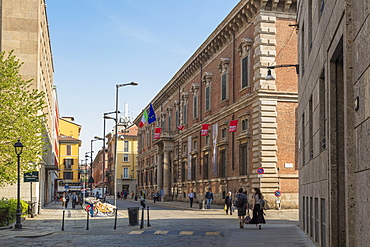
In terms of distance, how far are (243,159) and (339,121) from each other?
31312 millimetres

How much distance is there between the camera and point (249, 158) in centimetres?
4119

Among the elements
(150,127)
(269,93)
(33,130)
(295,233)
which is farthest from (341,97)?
(150,127)

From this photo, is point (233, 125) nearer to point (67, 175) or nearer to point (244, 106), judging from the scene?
point (244, 106)

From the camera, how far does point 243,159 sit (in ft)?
141

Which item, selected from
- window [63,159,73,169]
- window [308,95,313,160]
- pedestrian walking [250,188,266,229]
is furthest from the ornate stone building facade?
window [63,159,73,169]

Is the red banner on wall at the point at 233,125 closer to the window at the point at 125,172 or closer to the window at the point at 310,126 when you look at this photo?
the window at the point at 310,126

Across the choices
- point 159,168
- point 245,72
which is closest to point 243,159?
point 245,72

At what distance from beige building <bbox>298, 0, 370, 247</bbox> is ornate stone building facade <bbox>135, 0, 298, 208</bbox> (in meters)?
20.1

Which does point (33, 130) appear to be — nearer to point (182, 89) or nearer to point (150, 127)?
point (182, 89)

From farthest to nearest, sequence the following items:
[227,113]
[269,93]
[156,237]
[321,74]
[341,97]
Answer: [227,113], [269,93], [156,237], [321,74], [341,97]

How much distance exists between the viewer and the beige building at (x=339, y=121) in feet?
25.8

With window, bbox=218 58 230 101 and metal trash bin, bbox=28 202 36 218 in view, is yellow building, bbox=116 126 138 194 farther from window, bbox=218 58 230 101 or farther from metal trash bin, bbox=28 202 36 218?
metal trash bin, bbox=28 202 36 218

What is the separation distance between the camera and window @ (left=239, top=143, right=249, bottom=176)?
139ft

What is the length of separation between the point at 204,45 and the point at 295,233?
1405 inches
